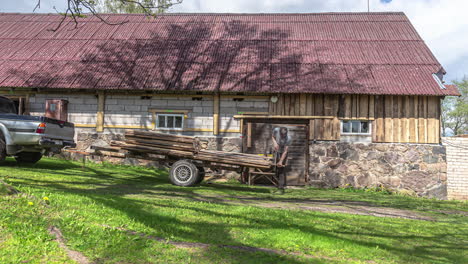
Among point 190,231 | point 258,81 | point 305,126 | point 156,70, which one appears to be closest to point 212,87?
point 258,81

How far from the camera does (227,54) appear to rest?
50.0 feet

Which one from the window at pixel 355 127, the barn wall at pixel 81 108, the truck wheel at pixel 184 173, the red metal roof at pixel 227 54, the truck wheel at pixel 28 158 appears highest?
the red metal roof at pixel 227 54

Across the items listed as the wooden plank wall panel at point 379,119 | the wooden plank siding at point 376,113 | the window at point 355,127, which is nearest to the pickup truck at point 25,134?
the wooden plank siding at point 376,113

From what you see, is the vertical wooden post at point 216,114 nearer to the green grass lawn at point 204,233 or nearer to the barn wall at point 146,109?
the barn wall at point 146,109

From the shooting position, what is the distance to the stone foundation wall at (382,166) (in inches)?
502

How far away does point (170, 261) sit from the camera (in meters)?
Result: 3.53

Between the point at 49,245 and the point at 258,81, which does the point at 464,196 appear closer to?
the point at 258,81

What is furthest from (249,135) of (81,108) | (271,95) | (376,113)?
(81,108)

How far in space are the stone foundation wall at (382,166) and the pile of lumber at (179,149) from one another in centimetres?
397

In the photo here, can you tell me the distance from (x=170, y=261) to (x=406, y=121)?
39.9 feet

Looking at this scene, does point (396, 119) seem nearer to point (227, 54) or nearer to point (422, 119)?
point (422, 119)

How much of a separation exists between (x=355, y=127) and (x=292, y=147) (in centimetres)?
262

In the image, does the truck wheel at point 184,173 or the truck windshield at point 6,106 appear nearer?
the truck wheel at point 184,173

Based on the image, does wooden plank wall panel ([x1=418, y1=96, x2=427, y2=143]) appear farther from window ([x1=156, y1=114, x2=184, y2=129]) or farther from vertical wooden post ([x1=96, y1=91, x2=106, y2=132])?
vertical wooden post ([x1=96, y1=91, x2=106, y2=132])
